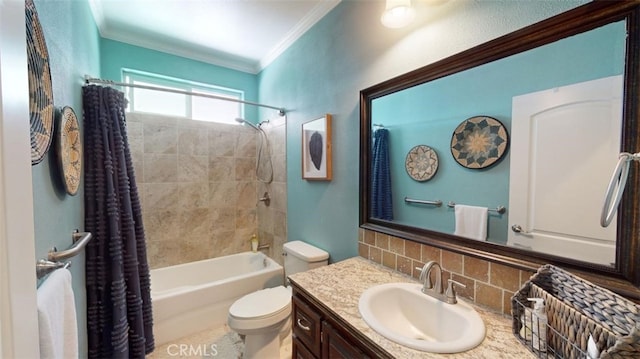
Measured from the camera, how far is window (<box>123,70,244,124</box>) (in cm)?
249

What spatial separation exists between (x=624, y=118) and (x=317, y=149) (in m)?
1.55

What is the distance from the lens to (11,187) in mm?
403

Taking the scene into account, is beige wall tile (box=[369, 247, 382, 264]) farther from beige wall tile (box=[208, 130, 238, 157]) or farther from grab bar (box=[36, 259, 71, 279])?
beige wall tile (box=[208, 130, 238, 157])

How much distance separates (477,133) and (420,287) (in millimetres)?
756

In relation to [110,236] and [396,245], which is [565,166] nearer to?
[396,245]

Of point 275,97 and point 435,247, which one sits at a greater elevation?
point 275,97

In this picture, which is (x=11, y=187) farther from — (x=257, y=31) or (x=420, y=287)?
(x=257, y=31)

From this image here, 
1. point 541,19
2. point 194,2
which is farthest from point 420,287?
point 194,2

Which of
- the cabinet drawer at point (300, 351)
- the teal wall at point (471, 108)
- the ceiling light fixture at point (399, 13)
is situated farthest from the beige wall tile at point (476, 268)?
the ceiling light fixture at point (399, 13)

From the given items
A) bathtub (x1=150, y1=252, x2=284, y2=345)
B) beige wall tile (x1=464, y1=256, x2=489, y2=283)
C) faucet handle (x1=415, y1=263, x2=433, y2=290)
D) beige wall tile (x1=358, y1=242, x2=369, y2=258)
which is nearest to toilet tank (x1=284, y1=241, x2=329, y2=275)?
beige wall tile (x1=358, y1=242, x2=369, y2=258)

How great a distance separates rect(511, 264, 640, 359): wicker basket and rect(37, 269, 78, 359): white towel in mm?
1295

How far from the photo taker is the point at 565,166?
33.7 inches

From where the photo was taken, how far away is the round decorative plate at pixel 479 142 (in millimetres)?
A: 1022

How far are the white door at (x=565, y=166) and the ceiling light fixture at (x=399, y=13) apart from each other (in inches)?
25.3
